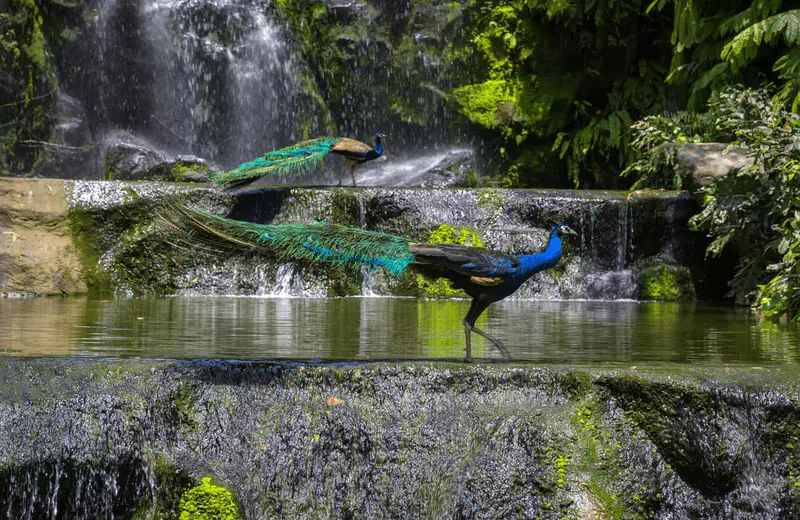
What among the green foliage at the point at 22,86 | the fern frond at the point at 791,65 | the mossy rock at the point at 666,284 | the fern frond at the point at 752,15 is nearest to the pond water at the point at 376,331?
the mossy rock at the point at 666,284

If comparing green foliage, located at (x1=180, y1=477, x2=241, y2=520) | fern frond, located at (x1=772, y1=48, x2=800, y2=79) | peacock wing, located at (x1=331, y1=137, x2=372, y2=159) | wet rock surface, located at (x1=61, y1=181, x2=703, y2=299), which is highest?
fern frond, located at (x1=772, y1=48, x2=800, y2=79)

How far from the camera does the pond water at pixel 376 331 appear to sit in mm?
5941

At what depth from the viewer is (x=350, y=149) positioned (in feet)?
45.9

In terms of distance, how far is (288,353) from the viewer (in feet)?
19.4

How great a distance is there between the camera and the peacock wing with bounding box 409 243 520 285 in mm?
5367

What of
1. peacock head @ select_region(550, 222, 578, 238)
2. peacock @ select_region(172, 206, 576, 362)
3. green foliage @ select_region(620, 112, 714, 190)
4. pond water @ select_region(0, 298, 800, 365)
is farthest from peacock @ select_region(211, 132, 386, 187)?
peacock @ select_region(172, 206, 576, 362)

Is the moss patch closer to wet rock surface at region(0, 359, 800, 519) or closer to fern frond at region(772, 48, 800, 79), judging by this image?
wet rock surface at region(0, 359, 800, 519)

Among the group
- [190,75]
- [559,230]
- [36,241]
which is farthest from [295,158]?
[559,230]

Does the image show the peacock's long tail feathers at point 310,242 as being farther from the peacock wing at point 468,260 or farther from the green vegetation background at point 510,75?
the green vegetation background at point 510,75

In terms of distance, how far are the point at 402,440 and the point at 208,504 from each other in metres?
0.93

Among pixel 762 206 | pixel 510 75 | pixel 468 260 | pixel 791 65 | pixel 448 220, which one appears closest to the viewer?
pixel 468 260

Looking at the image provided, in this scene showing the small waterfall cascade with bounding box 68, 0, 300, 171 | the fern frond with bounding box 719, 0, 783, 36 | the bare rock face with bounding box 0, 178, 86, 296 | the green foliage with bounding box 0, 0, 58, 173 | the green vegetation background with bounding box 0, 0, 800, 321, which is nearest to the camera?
the bare rock face with bounding box 0, 178, 86, 296

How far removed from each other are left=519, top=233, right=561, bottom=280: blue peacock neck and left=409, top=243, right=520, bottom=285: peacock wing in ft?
0.38

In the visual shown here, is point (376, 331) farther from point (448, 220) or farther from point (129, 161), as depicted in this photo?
point (129, 161)
